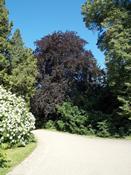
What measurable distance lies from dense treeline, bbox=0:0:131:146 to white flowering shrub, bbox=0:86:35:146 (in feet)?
32.1

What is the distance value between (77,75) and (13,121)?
913 inches

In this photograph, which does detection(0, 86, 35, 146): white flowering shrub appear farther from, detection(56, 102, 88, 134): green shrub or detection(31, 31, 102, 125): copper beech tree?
detection(31, 31, 102, 125): copper beech tree

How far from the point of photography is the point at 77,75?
138ft

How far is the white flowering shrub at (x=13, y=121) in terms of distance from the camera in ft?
60.7

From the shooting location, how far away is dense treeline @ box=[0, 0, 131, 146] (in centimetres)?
3086

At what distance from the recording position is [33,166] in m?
13.9

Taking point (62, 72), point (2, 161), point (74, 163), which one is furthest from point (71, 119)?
point (2, 161)

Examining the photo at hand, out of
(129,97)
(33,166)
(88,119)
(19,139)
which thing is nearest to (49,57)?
(88,119)

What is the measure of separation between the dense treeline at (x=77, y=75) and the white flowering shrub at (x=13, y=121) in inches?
385

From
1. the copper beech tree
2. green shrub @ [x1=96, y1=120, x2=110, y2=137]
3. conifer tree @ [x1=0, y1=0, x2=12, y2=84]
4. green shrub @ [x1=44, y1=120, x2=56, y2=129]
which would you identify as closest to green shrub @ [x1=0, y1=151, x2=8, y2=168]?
green shrub @ [x1=96, y1=120, x2=110, y2=137]

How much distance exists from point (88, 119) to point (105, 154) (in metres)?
18.3

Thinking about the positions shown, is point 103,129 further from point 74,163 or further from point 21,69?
point 74,163

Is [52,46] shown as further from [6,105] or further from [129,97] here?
[6,105]

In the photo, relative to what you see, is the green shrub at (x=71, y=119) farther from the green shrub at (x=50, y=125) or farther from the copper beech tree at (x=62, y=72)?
the copper beech tree at (x=62, y=72)
